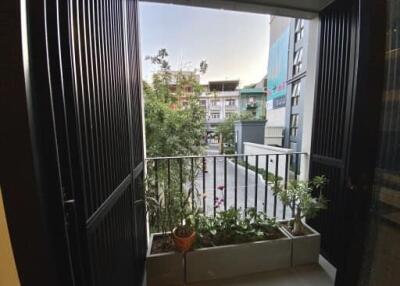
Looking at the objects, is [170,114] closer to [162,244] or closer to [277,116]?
[162,244]

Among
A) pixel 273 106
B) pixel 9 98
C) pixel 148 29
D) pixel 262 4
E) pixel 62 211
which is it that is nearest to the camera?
pixel 9 98

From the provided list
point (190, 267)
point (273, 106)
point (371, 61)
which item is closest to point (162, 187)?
point (190, 267)

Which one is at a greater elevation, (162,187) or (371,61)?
(371,61)

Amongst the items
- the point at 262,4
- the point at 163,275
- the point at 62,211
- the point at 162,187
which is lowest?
the point at 163,275

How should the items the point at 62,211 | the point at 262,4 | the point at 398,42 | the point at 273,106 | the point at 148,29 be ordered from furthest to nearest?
the point at 273,106, the point at 148,29, the point at 262,4, the point at 398,42, the point at 62,211

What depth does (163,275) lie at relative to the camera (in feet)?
5.60

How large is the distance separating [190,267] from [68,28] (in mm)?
1847

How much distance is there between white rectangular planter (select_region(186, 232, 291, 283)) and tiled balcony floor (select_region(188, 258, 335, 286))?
0.04 metres

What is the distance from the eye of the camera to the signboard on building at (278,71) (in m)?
7.28

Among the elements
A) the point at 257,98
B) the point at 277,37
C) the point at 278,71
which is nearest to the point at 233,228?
the point at 278,71

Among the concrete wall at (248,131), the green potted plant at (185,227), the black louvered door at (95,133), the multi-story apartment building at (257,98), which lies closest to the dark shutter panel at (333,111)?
the green potted plant at (185,227)

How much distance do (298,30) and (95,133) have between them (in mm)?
7270

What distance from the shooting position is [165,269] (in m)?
1.71

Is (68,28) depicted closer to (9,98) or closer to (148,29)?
(9,98)
